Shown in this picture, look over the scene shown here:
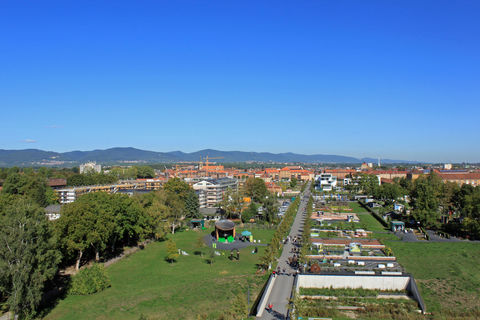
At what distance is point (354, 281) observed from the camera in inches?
923

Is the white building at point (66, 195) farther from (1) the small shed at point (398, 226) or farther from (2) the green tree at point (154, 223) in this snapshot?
(1) the small shed at point (398, 226)

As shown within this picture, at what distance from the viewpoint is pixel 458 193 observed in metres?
48.9

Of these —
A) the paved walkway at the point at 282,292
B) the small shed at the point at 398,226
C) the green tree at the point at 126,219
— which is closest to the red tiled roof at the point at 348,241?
the paved walkway at the point at 282,292

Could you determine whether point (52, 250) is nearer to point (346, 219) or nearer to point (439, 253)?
point (439, 253)

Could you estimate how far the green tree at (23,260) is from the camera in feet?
57.6

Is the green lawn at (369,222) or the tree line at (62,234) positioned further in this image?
the green lawn at (369,222)

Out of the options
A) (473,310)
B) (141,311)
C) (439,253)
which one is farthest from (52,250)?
(439,253)

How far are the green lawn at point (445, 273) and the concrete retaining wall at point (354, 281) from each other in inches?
57.2

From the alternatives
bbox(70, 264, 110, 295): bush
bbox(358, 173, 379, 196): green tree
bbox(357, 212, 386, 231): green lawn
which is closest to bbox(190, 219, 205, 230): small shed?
bbox(357, 212, 386, 231): green lawn

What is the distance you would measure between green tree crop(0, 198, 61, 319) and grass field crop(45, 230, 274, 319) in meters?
1.85

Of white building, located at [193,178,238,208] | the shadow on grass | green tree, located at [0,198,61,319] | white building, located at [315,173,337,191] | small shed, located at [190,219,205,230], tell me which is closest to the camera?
green tree, located at [0,198,61,319]

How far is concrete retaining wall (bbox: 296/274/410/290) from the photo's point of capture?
906 inches

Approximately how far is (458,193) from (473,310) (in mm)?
34019

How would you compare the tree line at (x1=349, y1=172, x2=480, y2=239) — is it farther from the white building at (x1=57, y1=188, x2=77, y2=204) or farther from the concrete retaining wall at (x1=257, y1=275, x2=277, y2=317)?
the white building at (x1=57, y1=188, x2=77, y2=204)
